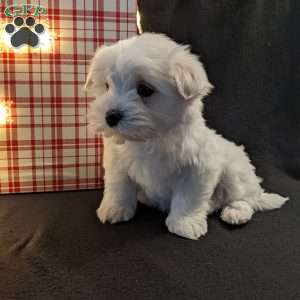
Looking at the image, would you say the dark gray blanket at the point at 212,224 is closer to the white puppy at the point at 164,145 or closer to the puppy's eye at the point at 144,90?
the white puppy at the point at 164,145

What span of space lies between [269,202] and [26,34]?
1178 millimetres

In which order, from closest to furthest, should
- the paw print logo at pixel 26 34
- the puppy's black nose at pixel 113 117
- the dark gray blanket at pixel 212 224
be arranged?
1. the dark gray blanket at pixel 212 224
2. the puppy's black nose at pixel 113 117
3. the paw print logo at pixel 26 34

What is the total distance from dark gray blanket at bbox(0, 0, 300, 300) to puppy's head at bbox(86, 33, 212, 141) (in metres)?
0.38

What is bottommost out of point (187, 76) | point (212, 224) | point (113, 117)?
point (212, 224)

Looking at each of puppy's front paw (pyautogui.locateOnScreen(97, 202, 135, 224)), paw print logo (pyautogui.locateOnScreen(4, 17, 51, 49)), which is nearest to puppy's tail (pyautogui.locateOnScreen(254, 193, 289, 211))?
puppy's front paw (pyautogui.locateOnScreen(97, 202, 135, 224))

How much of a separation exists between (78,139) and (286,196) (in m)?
0.93

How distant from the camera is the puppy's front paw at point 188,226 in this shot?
5.10 ft

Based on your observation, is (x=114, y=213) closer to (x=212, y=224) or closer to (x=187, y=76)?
(x=212, y=224)

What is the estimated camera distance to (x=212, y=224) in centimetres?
168

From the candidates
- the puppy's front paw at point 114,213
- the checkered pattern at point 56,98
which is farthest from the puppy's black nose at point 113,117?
the checkered pattern at point 56,98

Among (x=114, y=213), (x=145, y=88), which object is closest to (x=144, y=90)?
(x=145, y=88)

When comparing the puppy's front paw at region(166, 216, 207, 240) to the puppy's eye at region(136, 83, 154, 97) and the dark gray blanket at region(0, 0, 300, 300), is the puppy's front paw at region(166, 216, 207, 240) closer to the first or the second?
the dark gray blanket at region(0, 0, 300, 300)

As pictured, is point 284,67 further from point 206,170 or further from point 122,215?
point 122,215

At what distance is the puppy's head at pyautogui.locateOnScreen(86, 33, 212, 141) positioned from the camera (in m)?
1.42
